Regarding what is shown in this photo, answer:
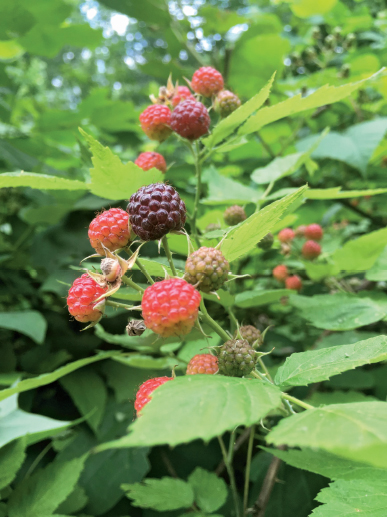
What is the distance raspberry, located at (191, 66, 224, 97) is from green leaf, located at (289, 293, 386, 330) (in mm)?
621

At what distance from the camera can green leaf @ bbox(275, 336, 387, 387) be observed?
22.4 inches

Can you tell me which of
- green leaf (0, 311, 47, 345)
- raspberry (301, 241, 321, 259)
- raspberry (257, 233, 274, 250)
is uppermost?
raspberry (257, 233, 274, 250)

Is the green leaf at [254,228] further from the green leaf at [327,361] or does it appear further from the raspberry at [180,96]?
the raspberry at [180,96]

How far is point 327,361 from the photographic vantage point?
63 cm

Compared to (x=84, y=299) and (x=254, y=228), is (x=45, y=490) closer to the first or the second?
(x=84, y=299)

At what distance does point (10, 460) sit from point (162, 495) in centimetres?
39

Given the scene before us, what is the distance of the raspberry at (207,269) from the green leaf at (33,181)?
35 cm

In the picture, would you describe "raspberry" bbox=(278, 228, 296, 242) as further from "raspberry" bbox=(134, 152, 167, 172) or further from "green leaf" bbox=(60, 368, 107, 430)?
"green leaf" bbox=(60, 368, 107, 430)

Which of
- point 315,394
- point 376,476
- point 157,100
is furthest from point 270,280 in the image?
point 376,476

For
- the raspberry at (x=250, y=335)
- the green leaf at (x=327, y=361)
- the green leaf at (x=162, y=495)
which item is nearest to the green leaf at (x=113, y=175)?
the raspberry at (x=250, y=335)

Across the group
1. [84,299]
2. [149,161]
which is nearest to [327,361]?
[84,299]

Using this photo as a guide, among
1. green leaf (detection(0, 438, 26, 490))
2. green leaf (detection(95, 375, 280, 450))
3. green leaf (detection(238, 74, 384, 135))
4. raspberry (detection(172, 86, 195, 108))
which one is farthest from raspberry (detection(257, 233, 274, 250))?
green leaf (detection(0, 438, 26, 490))

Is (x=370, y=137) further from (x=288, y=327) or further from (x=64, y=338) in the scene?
(x=64, y=338)

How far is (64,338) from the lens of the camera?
1520mm
